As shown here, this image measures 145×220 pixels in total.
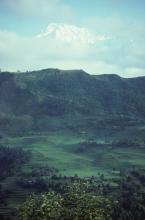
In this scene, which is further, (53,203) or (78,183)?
(78,183)

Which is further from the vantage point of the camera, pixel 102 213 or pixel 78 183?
pixel 78 183

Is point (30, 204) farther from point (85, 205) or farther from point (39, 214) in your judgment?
point (85, 205)

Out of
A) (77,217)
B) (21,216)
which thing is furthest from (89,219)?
(21,216)

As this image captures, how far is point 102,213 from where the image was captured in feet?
226

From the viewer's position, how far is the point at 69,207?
70812mm

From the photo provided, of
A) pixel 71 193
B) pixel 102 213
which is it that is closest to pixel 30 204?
pixel 71 193

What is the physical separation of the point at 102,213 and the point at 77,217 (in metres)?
4.15

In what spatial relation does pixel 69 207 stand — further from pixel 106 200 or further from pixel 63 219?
pixel 106 200

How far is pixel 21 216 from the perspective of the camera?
72.5 metres

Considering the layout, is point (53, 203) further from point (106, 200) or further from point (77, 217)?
point (106, 200)

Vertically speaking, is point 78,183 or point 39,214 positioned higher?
point 78,183

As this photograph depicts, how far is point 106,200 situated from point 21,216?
1509 cm

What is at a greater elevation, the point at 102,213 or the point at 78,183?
the point at 78,183

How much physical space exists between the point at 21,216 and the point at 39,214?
4941 mm
